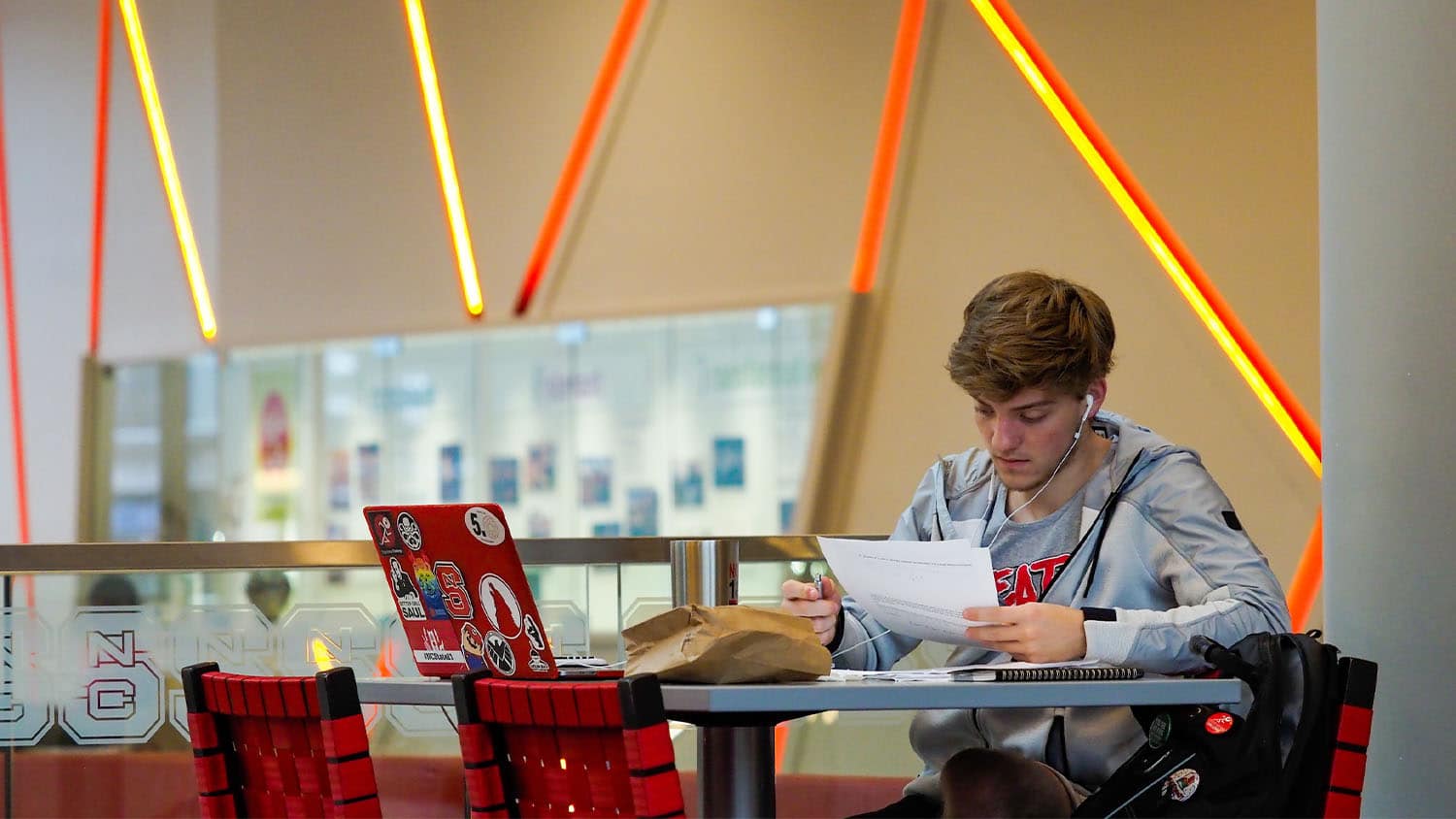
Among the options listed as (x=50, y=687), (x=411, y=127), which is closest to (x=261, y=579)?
(x=50, y=687)

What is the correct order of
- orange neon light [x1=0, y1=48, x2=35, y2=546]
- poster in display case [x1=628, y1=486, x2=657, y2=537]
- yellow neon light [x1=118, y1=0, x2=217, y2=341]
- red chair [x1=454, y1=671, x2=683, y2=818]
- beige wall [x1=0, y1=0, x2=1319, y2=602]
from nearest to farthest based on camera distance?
red chair [x1=454, y1=671, x2=683, y2=818] → beige wall [x1=0, y1=0, x2=1319, y2=602] → poster in display case [x1=628, y1=486, x2=657, y2=537] → yellow neon light [x1=118, y1=0, x2=217, y2=341] → orange neon light [x1=0, y1=48, x2=35, y2=546]

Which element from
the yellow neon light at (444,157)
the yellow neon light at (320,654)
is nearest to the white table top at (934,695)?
the yellow neon light at (320,654)

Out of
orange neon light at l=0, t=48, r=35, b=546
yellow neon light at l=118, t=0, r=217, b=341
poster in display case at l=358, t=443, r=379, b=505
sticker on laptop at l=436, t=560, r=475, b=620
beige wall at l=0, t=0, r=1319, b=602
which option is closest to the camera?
sticker on laptop at l=436, t=560, r=475, b=620

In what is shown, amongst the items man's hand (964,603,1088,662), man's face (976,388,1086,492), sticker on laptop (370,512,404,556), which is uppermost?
man's face (976,388,1086,492)

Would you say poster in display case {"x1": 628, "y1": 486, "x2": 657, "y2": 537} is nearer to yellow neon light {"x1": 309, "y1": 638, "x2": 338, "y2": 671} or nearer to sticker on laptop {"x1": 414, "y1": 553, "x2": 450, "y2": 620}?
yellow neon light {"x1": 309, "y1": 638, "x2": 338, "y2": 671}

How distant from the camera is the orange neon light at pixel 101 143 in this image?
7215 mm

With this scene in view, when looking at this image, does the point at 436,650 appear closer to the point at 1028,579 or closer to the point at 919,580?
the point at 919,580

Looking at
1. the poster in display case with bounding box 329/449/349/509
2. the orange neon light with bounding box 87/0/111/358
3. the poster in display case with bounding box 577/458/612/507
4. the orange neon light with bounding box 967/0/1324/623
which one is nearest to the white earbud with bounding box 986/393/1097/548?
the orange neon light with bounding box 967/0/1324/623

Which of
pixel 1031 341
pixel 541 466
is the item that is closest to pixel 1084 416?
pixel 1031 341

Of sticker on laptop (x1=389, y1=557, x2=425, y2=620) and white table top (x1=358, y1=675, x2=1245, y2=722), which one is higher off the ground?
sticker on laptop (x1=389, y1=557, x2=425, y2=620)

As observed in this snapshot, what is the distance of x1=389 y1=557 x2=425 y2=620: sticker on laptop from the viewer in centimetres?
180

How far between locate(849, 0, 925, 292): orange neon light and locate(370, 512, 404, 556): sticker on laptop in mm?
3948

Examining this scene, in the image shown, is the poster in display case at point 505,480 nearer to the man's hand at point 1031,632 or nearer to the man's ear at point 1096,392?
the man's ear at point 1096,392

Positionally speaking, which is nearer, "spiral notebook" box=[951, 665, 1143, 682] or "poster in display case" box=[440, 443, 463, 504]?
"spiral notebook" box=[951, 665, 1143, 682]
